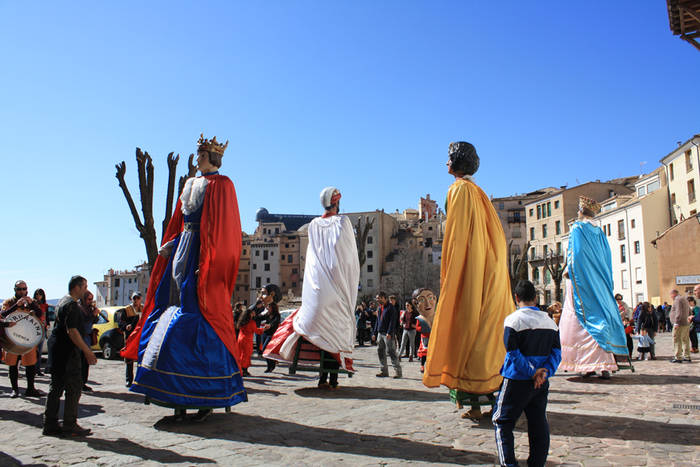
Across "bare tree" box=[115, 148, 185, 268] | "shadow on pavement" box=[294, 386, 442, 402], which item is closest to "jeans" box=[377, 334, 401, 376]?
"shadow on pavement" box=[294, 386, 442, 402]

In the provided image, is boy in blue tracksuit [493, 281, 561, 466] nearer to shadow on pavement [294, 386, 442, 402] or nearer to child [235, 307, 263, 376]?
shadow on pavement [294, 386, 442, 402]

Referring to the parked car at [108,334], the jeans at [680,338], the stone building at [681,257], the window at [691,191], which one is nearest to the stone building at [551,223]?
the window at [691,191]

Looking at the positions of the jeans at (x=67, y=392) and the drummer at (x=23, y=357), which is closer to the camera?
the jeans at (x=67, y=392)

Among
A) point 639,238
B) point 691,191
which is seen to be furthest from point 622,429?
point 639,238

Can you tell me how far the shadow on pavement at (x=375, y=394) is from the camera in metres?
7.14

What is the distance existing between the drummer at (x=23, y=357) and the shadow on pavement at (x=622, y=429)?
683 centimetres

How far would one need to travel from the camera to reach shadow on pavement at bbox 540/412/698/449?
15.2ft

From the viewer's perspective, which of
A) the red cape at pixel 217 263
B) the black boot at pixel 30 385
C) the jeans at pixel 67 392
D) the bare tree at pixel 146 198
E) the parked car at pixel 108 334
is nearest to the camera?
the jeans at pixel 67 392

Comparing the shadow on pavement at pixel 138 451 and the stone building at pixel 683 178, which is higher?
the stone building at pixel 683 178

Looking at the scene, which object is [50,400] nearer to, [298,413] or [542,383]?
[298,413]

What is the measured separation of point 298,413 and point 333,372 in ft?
5.61

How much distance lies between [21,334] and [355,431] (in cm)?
505

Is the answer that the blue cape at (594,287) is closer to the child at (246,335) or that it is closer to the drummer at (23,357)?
the child at (246,335)

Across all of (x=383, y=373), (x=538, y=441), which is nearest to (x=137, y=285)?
(x=383, y=373)
